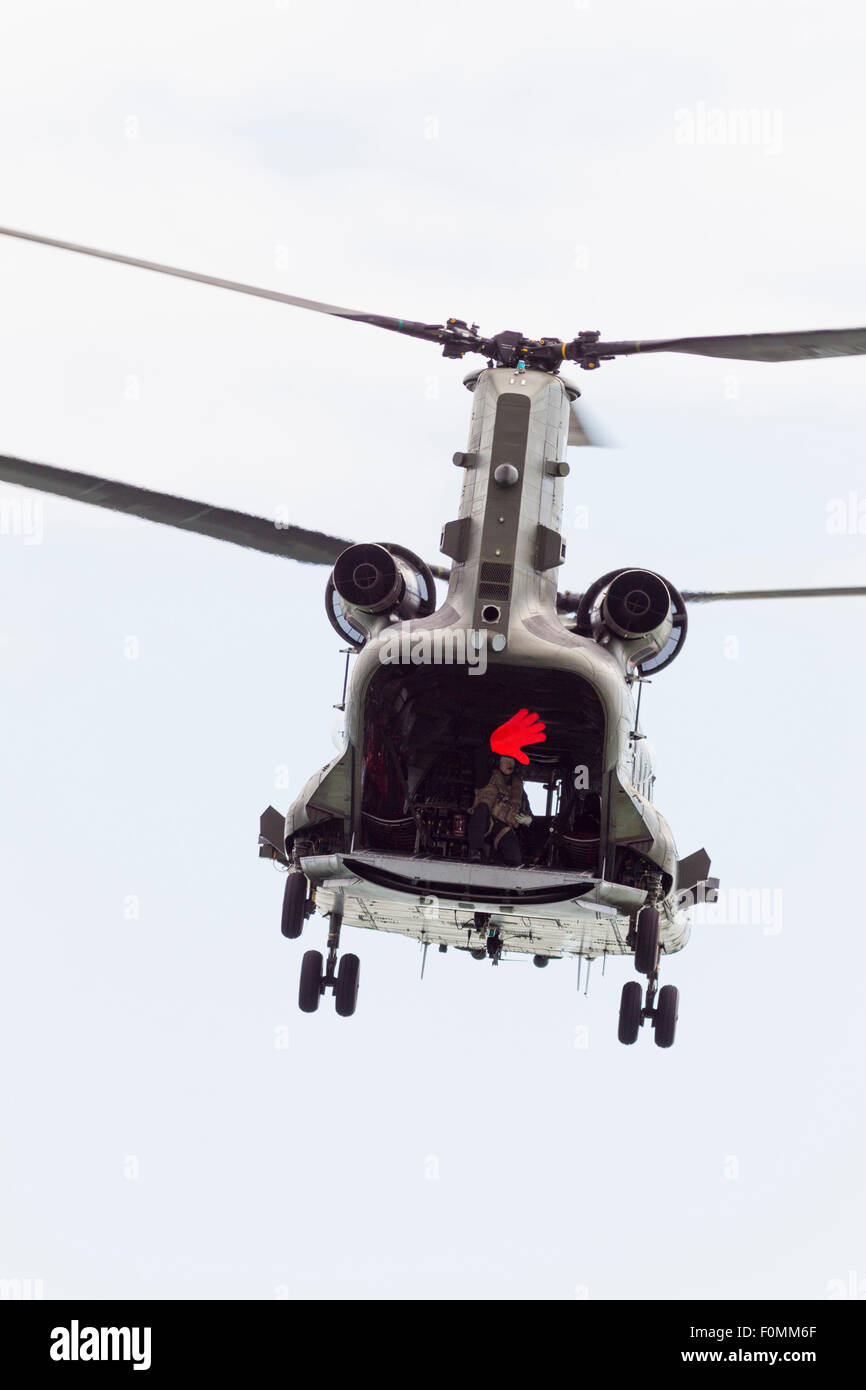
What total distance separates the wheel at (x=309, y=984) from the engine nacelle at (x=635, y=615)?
18.5 ft

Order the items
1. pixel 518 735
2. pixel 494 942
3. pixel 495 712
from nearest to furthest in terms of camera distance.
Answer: pixel 518 735 < pixel 495 712 < pixel 494 942

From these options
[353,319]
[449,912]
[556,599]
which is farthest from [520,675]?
[353,319]

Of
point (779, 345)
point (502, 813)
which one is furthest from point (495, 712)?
point (779, 345)

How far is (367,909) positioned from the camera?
28.1 meters

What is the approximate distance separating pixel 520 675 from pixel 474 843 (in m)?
2.17

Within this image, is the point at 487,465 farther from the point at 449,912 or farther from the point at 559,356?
the point at 449,912

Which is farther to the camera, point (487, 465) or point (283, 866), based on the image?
point (283, 866)

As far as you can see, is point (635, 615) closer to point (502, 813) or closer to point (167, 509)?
point (502, 813)

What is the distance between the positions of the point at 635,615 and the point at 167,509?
620 cm

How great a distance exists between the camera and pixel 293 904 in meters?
27.1

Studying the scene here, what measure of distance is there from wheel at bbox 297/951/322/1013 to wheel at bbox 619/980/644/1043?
157 inches

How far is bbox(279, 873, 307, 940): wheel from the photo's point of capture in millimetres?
27109

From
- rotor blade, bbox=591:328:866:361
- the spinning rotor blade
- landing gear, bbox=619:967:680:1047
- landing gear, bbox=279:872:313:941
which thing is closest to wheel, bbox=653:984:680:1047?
landing gear, bbox=619:967:680:1047

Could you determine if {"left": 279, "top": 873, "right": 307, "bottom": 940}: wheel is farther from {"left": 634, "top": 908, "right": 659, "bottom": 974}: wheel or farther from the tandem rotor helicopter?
{"left": 634, "top": 908, "right": 659, "bottom": 974}: wheel
